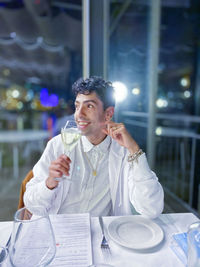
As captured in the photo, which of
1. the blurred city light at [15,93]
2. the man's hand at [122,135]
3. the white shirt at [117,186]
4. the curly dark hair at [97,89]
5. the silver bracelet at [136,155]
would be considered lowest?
the white shirt at [117,186]

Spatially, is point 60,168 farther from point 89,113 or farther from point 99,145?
point 99,145

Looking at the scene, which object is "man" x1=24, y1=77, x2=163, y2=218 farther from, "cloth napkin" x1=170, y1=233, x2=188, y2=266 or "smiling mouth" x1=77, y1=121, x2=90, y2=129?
"cloth napkin" x1=170, y1=233, x2=188, y2=266

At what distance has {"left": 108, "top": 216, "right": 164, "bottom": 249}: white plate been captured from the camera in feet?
2.05

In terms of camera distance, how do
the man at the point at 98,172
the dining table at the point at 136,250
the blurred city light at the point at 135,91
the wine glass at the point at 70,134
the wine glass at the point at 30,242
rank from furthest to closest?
1. the blurred city light at the point at 135,91
2. the man at the point at 98,172
3. the wine glass at the point at 70,134
4. the dining table at the point at 136,250
5. the wine glass at the point at 30,242

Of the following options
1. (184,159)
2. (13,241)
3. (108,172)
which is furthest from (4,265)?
(184,159)

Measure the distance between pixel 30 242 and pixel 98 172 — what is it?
1.68ft

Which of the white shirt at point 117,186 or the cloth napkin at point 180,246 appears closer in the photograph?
the cloth napkin at point 180,246

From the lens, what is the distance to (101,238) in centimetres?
67

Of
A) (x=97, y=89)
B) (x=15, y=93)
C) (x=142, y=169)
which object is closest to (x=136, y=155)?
(x=142, y=169)

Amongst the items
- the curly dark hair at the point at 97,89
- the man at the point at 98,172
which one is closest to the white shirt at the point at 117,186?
the man at the point at 98,172

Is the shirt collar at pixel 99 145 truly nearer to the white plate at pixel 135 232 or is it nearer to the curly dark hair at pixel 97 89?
the curly dark hair at pixel 97 89

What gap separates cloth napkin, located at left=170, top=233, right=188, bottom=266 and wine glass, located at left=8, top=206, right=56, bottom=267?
37 cm

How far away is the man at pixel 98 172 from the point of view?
2.52ft

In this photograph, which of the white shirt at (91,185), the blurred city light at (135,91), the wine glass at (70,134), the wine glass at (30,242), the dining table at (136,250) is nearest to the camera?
the wine glass at (30,242)
